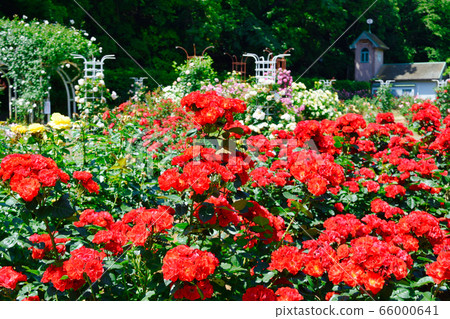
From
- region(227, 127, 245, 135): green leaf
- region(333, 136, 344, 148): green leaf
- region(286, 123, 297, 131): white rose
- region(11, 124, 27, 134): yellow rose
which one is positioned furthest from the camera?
region(286, 123, 297, 131): white rose

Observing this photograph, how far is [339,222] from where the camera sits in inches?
91.0

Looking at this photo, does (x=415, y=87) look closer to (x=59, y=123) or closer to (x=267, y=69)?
(x=267, y=69)

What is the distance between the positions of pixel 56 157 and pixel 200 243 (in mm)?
1598

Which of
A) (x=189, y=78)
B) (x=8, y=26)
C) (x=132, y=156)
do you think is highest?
(x=8, y=26)

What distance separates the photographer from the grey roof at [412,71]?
84.7 ft

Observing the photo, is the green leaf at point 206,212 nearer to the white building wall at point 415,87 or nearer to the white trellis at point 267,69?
the white trellis at point 267,69

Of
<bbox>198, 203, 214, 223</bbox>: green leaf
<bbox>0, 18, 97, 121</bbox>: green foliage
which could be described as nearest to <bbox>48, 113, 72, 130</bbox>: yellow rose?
<bbox>198, 203, 214, 223</bbox>: green leaf

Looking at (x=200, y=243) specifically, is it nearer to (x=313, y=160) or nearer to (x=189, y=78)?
(x=313, y=160)

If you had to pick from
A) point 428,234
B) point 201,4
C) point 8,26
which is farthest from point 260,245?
point 201,4

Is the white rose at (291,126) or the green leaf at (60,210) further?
the white rose at (291,126)

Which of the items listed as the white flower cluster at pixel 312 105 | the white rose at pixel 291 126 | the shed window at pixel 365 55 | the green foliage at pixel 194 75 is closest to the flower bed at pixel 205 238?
the white rose at pixel 291 126

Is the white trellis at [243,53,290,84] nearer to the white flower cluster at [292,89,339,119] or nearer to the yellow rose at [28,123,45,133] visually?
the white flower cluster at [292,89,339,119]

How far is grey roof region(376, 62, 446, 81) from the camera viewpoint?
25803 mm

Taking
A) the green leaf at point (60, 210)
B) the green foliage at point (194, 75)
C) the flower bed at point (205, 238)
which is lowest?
the flower bed at point (205, 238)
